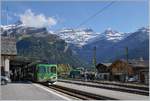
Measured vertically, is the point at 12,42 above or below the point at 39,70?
above

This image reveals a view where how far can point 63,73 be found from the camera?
126 metres

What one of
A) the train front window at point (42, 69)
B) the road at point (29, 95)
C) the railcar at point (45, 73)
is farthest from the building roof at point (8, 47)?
the road at point (29, 95)

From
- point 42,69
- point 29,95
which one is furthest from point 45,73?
point 29,95

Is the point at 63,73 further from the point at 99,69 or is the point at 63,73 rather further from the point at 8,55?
the point at 8,55

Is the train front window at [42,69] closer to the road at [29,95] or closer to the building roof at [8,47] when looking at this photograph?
the road at [29,95]

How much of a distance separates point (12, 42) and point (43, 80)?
80.2 ft

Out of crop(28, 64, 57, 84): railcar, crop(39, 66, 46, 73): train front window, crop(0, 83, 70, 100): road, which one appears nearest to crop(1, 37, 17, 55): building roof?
crop(28, 64, 57, 84): railcar

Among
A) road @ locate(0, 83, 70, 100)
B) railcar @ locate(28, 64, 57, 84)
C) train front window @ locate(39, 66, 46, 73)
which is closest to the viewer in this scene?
road @ locate(0, 83, 70, 100)

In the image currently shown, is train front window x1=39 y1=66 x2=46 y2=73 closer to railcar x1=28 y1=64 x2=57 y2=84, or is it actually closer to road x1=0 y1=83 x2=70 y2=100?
railcar x1=28 y1=64 x2=57 y2=84

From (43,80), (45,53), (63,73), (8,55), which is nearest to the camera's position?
(43,80)

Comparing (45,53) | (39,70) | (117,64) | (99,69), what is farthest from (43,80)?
(45,53)

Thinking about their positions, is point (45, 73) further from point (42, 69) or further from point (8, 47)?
point (8, 47)

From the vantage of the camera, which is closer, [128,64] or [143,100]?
[143,100]

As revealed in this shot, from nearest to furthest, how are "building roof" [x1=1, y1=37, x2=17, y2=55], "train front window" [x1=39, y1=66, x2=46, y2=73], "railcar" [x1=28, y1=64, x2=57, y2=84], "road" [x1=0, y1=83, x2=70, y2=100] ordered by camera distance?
"road" [x1=0, y1=83, x2=70, y2=100] < "railcar" [x1=28, y1=64, x2=57, y2=84] < "train front window" [x1=39, y1=66, x2=46, y2=73] < "building roof" [x1=1, y1=37, x2=17, y2=55]
